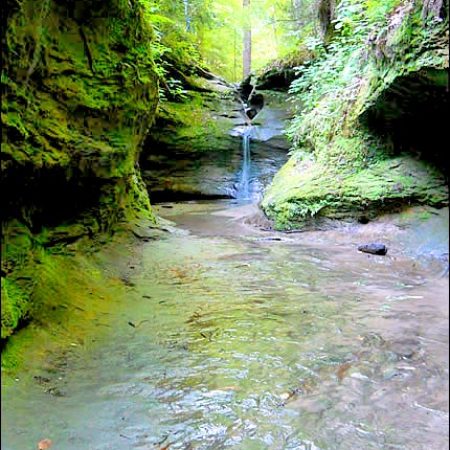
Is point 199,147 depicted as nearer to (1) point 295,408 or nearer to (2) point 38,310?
(2) point 38,310

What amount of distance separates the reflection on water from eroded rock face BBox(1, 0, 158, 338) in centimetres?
81

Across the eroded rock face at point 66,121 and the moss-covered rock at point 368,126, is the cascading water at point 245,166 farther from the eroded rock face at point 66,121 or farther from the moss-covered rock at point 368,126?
the eroded rock face at point 66,121

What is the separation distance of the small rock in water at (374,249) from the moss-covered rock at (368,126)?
816 mm

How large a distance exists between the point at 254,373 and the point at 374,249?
386 centimetres

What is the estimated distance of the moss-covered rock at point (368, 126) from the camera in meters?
6.44

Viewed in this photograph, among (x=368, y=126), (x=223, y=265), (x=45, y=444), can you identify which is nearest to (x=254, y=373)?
(x=45, y=444)

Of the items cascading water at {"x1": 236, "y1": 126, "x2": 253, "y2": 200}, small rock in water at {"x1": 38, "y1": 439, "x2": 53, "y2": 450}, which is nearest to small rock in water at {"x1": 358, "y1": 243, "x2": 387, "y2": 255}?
small rock in water at {"x1": 38, "y1": 439, "x2": 53, "y2": 450}

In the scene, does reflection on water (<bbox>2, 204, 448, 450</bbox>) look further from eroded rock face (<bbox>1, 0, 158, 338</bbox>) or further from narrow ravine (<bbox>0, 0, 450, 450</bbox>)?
eroded rock face (<bbox>1, 0, 158, 338</bbox>)

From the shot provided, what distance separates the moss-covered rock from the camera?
253 inches

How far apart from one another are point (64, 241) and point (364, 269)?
3483 millimetres

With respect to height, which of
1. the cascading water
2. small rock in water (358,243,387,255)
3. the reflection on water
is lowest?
the reflection on water

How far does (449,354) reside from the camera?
0.66 metres

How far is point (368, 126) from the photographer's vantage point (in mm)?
8055

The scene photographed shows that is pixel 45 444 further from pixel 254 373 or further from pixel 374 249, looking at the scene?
pixel 374 249
